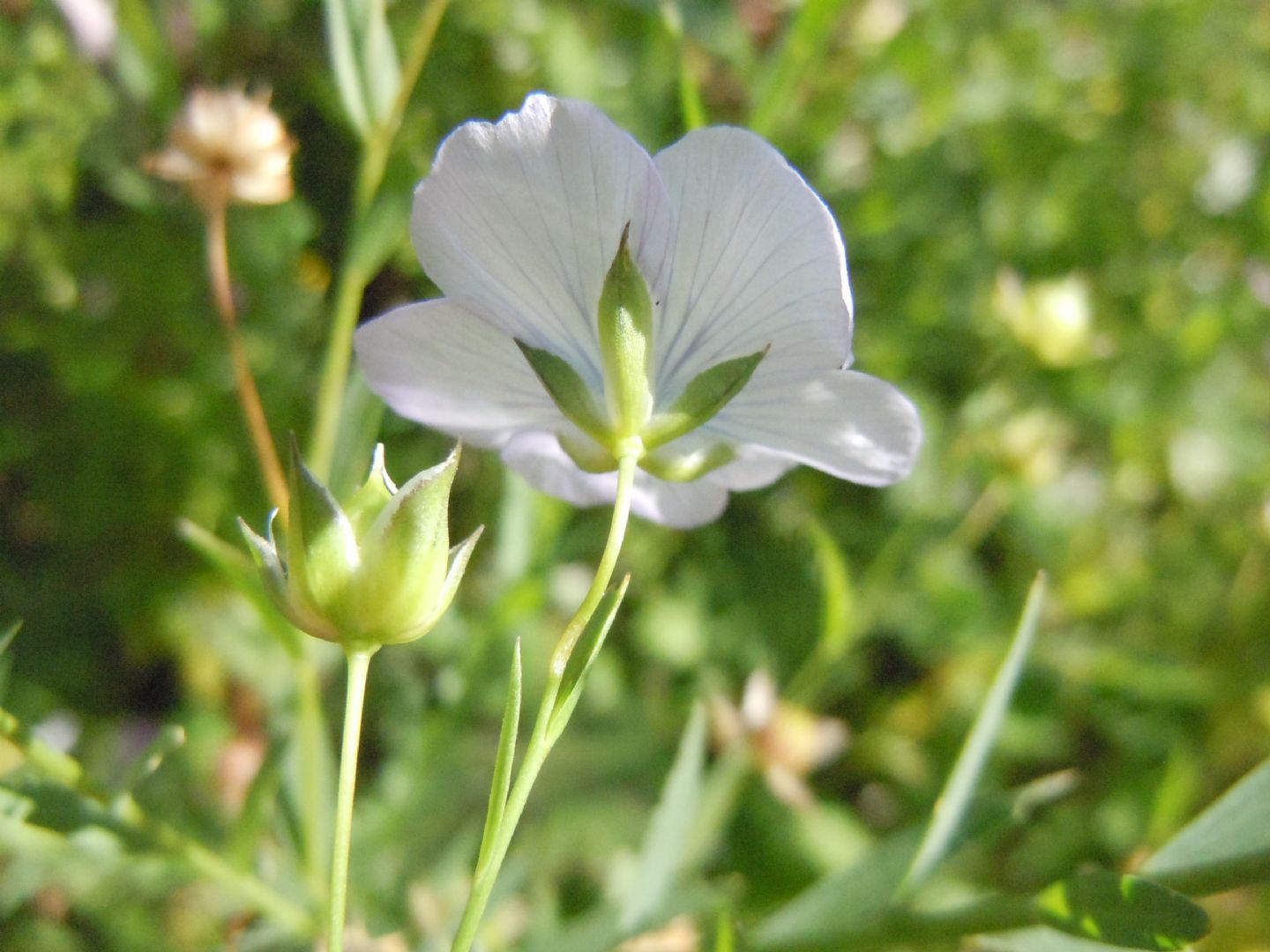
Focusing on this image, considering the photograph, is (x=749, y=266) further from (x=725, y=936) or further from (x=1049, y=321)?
(x=1049, y=321)

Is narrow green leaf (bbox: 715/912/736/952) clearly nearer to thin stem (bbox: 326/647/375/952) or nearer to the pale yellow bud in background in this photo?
thin stem (bbox: 326/647/375/952)

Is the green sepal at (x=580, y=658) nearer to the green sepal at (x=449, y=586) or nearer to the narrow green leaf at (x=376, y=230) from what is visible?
the green sepal at (x=449, y=586)

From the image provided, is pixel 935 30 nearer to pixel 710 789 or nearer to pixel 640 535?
pixel 640 535

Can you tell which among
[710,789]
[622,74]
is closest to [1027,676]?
[710,789]

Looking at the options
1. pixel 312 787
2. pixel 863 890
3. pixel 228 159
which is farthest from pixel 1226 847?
pixel 228 159

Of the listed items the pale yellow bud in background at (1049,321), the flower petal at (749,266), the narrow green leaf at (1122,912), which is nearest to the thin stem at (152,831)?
the flower petal at (749,266)
